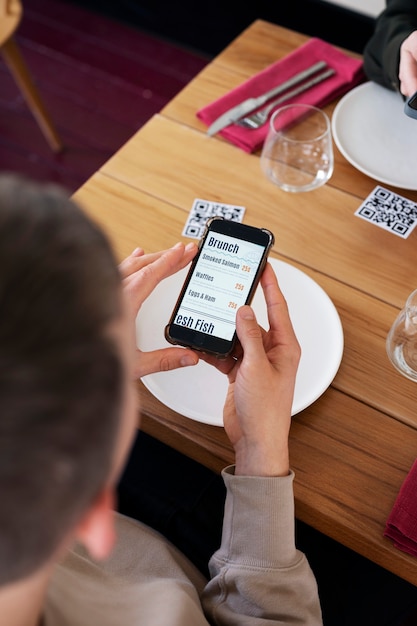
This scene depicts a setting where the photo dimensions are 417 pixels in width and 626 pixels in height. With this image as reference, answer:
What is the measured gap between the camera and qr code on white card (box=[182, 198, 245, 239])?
1092 mm

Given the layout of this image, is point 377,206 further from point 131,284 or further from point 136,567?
→ point 136,567

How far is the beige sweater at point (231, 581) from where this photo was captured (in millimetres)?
729

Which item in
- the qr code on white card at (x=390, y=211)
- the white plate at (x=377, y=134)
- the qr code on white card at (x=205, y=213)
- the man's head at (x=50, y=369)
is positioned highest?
the man's head at (x=50, y=369)

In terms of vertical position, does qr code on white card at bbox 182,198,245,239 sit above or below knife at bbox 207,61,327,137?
below

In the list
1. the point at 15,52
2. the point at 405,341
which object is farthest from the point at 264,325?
the point at 15,52

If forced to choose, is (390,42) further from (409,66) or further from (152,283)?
(152,283)

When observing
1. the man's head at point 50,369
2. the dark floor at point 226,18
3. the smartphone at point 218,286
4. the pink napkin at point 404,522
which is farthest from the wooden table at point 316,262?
the dark floor at point 226,18

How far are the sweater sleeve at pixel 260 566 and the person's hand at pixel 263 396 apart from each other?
29 millimetres

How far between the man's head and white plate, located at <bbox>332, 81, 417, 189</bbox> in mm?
837

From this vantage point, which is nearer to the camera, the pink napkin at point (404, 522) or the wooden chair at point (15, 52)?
the pink napkin at point (404, 522)

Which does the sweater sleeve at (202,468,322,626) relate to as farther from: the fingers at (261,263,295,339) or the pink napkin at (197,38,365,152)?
the pink napkin at (197,38,365,152)

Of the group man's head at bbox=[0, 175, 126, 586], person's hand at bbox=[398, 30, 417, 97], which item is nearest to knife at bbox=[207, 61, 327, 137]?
person's hand at bbox=[398, 30, 417, 97]

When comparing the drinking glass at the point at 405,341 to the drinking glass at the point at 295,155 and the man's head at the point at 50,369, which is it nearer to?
the drinking glass at the point at 295,155

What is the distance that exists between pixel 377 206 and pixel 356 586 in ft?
2.19
